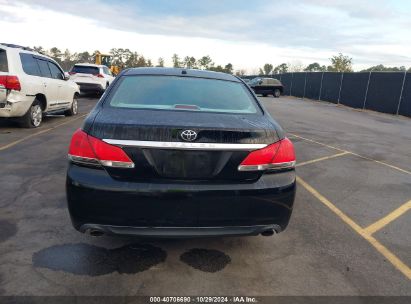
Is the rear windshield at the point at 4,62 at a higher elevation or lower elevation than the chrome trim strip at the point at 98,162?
higher

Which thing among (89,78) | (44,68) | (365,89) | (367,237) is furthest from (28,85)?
(365,89)

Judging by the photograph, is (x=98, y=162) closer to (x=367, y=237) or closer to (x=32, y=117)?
(x=367, y=237)

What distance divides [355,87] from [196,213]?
26558 millimetres

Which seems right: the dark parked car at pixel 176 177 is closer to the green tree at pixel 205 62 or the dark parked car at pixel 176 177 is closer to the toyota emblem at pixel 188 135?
the toyota emblem at pixel 188 135

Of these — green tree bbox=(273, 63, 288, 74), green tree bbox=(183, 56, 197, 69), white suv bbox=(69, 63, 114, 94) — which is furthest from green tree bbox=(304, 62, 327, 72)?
white suv bbox=(69, 63, 114, 94)

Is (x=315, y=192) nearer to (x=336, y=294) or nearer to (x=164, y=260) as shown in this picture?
(x=336, y=294)

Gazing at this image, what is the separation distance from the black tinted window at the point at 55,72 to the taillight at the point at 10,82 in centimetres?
209

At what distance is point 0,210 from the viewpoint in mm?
3984

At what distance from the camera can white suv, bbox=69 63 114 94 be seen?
59.8 ft

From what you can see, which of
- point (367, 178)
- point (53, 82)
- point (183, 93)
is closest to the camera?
point (183, 93)

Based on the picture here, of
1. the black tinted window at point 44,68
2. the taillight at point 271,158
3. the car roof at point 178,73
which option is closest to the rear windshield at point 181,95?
the car roof at point 178,73

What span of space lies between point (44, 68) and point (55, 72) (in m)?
0.72

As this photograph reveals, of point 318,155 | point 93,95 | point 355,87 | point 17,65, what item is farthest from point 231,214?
point 355,87

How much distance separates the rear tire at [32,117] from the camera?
29.1 feet
